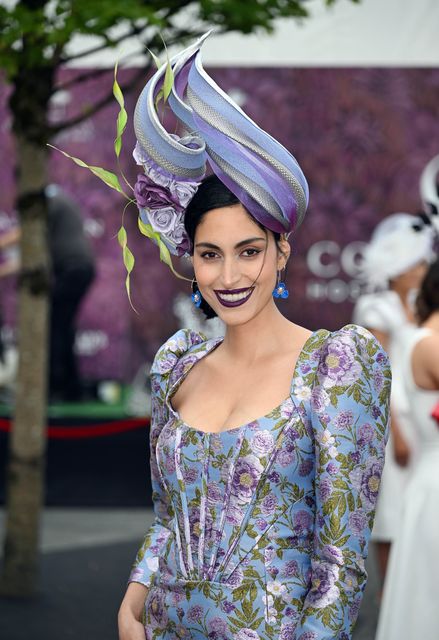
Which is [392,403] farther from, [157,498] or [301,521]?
[301,521]

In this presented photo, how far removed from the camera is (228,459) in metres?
2.15

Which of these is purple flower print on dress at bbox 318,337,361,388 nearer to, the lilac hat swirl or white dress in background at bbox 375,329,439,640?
the lilac hat swirl

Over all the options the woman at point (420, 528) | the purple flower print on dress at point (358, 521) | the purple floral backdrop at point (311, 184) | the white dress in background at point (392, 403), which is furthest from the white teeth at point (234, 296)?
the purple floral backdrop at point (311, 184)

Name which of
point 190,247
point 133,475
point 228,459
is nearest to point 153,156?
Answer: point 190,247

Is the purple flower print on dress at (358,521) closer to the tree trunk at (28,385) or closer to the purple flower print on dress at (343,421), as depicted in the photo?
the purple flower print on dress at (343,421)

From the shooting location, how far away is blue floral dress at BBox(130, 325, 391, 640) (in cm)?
206

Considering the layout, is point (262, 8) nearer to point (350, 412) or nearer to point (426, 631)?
point (426, 631)

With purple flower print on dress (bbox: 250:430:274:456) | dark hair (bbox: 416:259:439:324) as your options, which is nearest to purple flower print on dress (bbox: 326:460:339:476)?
purple flower print on dress (bbox: 250:430:274:456)

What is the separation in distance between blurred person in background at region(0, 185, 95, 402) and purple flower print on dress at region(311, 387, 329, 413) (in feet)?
24.7

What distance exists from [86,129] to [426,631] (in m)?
6.40

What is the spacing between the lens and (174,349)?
2.52m

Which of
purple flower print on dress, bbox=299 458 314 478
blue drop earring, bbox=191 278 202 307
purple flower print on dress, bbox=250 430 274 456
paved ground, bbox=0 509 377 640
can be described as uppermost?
blue drop earring, bbox=191 278 202 307

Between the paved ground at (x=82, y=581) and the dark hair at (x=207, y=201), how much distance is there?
131 inches

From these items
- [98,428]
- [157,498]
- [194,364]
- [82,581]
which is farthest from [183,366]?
[98,428]
